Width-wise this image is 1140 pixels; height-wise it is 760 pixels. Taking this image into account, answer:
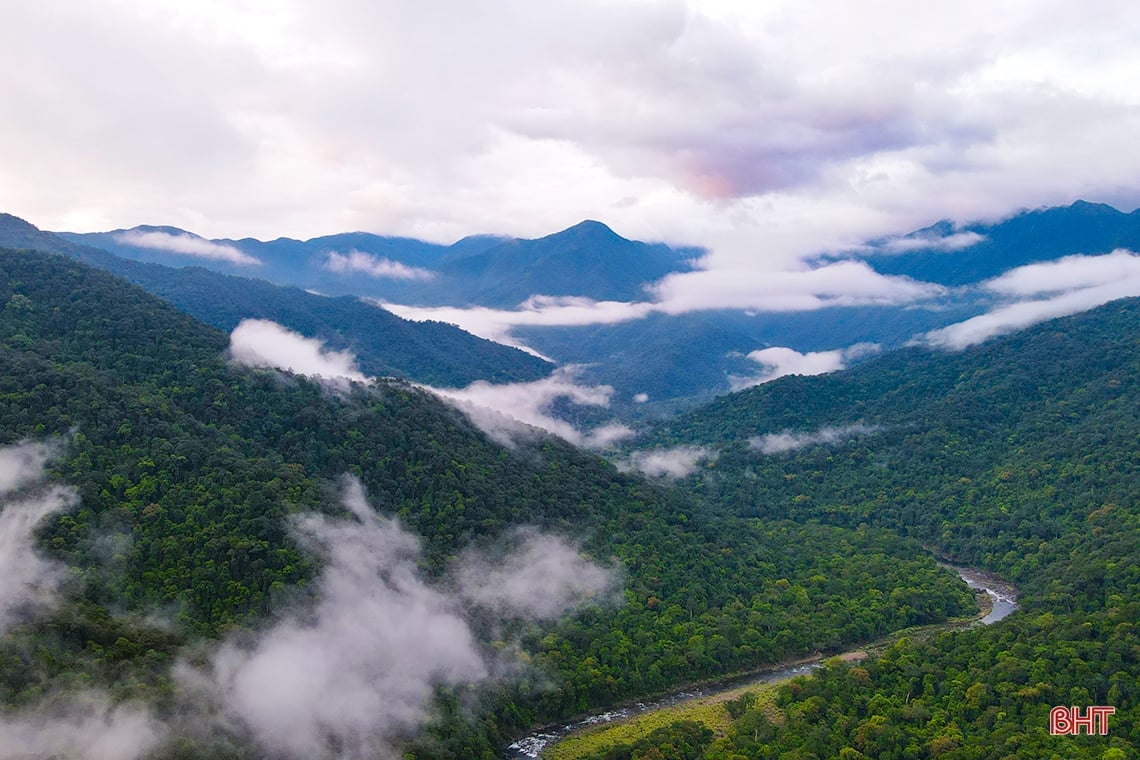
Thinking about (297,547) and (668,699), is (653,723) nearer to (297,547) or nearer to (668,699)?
(668,699)

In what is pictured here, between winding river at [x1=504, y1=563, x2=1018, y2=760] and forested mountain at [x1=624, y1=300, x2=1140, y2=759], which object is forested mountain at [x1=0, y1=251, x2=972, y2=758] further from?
forested mountain at [x1=624, y1=300, x2=1140, y2=759]

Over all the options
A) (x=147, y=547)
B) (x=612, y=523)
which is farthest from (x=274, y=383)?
(x=612, y=523)

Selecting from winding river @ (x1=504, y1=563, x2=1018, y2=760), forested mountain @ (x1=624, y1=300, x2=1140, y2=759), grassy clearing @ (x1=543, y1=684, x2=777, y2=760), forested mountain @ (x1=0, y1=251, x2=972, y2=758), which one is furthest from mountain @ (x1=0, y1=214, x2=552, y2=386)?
grassy clearing @ (x1=543, y1=684, x2=777, y2=760)

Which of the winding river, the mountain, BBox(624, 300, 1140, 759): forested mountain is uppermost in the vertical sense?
the mountain

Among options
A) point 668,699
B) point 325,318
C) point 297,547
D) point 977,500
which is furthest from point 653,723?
point 325,318

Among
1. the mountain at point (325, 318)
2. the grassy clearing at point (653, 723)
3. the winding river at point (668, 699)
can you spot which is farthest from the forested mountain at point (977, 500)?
the mountain at point (325, 318)

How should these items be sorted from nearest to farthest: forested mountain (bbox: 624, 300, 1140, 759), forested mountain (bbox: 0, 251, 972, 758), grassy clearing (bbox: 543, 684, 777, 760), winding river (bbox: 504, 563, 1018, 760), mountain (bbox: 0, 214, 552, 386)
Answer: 1. forested mountain (bbox: 0, 251, 972, 758)
2. forested mountain (bbox: 624, 300, 1140, 759)
3. grassy clearing (bbox: 543, 684, 777, 760)
4. winding river (bbox: 504, 563, 1018, 760)
5. mountain (bbox: 0, 214, 552, 386)
